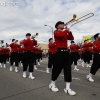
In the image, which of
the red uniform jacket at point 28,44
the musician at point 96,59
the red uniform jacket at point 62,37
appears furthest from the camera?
the red uniform jacket at point 28,44

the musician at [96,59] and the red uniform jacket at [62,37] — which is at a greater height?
the red uniform jacket at [62,37]

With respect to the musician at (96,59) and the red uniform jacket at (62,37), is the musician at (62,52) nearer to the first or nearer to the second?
the red uniform jacket at (62,37)

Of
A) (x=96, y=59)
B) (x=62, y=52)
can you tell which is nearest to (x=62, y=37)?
(x=62, y=52)

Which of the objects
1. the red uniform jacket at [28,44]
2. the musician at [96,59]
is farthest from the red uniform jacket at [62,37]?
the red uniform jacket at [28,44]

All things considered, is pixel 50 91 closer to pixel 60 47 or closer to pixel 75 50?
pixel 60 47

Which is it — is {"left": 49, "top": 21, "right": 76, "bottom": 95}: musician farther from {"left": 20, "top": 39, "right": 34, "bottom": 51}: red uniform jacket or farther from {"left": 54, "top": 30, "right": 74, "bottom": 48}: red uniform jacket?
{"left": 20, "top": 39, "right": 34, "bottom": 51}: red uniform jacket

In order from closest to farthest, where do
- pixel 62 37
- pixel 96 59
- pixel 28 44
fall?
pixel 62 37, pixel 96 59, pixel 28 44

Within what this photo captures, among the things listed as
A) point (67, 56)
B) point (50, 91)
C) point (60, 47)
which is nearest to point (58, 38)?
point (60, 47)

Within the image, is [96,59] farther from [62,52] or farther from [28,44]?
[28,44]

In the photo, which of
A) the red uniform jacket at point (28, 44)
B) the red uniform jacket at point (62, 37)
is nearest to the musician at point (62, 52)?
the red uniform jacket at point (62, 37)

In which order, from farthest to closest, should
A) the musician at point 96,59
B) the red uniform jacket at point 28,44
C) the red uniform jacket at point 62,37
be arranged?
the red uniform jacket at point 28,44 < the musician at point 96,59 < the red uniform jacket at point 62,37

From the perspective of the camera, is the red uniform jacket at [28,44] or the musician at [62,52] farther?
the red uniform jacket at [28,44]

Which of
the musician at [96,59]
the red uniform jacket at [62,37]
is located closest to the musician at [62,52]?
the red uniform jacket at [62,37]

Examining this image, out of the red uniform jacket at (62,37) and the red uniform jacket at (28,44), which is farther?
the red uniform jacket at (28,44)
